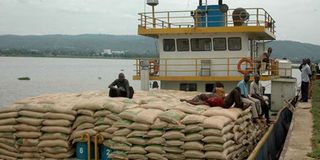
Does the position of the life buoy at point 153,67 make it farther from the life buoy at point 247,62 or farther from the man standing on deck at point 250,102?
the man standing on deck at point 250,102

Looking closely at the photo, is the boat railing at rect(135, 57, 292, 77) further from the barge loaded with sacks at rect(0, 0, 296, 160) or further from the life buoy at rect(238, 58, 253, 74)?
the barge loaded with sacks at rect(0, 0, 296, 160)

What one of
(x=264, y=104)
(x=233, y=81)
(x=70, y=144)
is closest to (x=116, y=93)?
(x=70, y=144)

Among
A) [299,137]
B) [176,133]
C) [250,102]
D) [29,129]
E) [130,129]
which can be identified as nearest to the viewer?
[176,133]

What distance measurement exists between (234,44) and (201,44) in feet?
4.24

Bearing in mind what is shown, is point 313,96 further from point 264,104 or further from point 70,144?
point 70,144

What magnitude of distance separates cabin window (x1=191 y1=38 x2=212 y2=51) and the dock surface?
4.13 meters

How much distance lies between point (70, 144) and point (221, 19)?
1076 centimetres

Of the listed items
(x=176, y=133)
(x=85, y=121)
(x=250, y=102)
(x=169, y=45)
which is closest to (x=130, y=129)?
(x=176, y=133)

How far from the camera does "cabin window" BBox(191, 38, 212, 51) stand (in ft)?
52.4

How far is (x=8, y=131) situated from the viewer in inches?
349

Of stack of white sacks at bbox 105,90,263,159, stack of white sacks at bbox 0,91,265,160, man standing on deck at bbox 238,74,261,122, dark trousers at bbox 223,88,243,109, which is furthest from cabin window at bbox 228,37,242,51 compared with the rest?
stack of white sacks at bbox 105,90,263,159

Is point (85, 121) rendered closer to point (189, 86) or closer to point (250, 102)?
point (250, 102)

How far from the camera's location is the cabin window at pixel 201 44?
52.4 feet

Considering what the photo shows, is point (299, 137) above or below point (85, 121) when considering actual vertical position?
below
